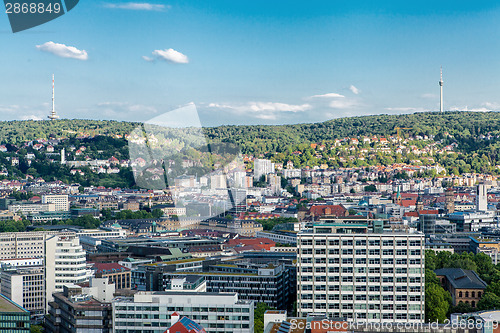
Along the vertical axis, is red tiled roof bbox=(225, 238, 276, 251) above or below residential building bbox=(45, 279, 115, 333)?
below

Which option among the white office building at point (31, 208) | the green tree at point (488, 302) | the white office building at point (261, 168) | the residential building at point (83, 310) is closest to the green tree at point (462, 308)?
the green tree at point (488, 302)

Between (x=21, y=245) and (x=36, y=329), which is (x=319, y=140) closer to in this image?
(x=21, y=245)

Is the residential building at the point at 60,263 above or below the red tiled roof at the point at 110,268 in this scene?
above

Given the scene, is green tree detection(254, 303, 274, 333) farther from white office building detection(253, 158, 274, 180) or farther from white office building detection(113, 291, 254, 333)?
white office building detection(253, 158, 274, 180)

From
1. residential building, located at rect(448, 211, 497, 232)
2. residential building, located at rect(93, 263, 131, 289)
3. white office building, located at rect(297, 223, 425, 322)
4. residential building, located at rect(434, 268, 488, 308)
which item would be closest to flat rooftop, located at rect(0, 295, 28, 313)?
residential building, located at rect(93, 263, 131, 289)

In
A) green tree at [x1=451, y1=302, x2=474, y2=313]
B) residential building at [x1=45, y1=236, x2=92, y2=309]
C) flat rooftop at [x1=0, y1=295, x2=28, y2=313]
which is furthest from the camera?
residential building at [x1=45, y1=236, x2=92, y2=309]

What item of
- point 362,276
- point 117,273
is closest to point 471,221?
point 117,273

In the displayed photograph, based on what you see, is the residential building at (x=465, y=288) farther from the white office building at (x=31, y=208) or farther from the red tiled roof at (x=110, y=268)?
the white office building at (x=31, y=208)
